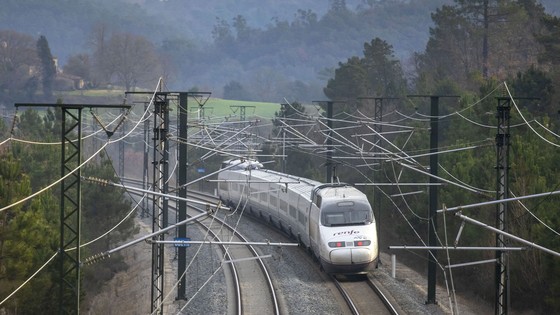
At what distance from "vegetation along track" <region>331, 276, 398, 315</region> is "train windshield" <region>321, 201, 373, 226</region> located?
2.10 meters

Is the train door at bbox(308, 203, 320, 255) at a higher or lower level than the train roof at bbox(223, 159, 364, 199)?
lower

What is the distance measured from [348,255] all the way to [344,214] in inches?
66.5

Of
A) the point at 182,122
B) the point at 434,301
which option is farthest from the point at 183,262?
the point at 434,301

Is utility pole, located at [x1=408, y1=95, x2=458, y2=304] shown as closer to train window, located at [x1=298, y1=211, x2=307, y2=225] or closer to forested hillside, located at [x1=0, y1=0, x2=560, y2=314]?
forested hillside, located at [x1=0, y1=0, x2=560, y2=314]

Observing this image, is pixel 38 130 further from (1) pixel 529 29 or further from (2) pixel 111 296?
(1) pixel 529 29

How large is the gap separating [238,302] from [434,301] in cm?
630

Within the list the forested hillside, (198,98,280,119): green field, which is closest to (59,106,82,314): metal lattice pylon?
the forested hillside

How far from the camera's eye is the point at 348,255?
31.8 metres

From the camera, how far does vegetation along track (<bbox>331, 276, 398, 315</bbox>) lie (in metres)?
28.9

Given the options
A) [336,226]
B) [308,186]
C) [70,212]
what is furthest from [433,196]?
[70,212]

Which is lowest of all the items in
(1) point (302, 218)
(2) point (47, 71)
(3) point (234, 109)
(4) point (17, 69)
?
(1) point (302, 218)

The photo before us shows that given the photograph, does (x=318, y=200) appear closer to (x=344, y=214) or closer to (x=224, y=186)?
(x=344, y=214)

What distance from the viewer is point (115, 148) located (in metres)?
111

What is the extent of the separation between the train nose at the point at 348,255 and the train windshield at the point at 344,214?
1259mm
